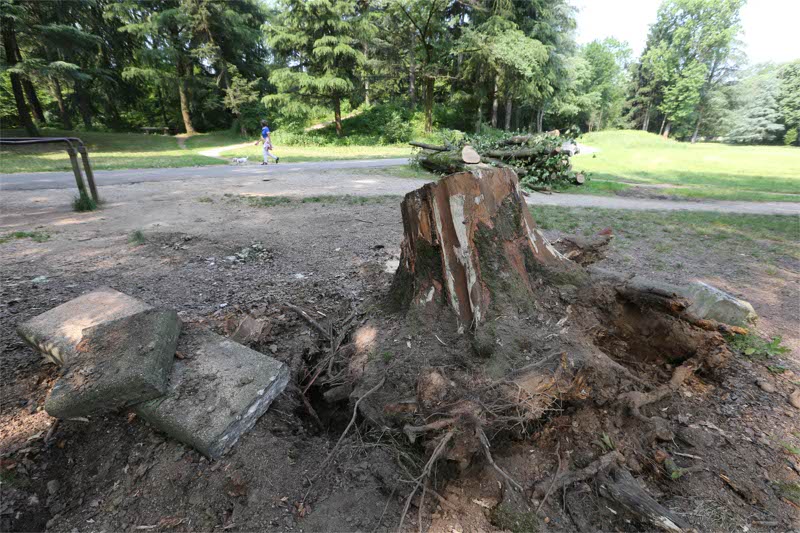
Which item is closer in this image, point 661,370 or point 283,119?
point 661,370

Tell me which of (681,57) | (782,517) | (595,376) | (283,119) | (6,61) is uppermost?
(681,57)

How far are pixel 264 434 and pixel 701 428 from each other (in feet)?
8.29

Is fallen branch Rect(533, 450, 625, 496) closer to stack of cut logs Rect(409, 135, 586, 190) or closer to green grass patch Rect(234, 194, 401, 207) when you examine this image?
green grass patch Rect(234, 194, 401, 207)

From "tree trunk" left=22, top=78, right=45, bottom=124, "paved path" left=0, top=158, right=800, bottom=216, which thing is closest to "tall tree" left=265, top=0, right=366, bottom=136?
"paved path" left=0, top=158, right=800, bottom=216

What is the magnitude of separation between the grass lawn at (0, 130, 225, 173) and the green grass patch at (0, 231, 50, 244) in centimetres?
267

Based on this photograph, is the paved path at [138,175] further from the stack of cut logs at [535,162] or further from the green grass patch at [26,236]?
the green grass patch at [26,236]

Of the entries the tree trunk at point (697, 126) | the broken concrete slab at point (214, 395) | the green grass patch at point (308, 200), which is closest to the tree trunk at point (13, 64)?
the green grass patch at point (308, 200)

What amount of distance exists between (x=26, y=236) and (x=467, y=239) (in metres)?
6.26

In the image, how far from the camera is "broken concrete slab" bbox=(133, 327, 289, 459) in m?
1.94

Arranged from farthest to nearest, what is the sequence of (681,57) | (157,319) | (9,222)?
(681,57) < (9,222) < (157,319)

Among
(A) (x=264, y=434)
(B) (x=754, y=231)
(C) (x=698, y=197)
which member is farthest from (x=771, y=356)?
(C) (x=698, y=197)

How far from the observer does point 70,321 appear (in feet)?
8.35

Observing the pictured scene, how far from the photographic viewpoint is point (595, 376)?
208cm

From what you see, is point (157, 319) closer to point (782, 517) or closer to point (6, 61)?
point (782, 517)
